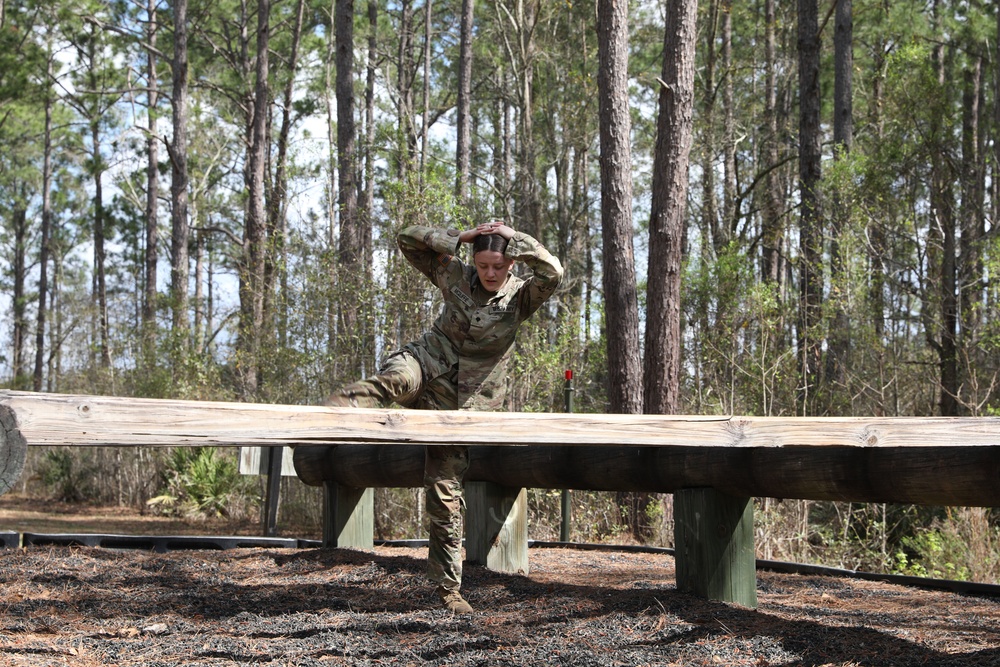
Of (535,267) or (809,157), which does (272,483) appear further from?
(809,157)

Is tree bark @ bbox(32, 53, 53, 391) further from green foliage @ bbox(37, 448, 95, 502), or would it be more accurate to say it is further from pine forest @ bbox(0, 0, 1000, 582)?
green foliage @ bbox(37, 448, 95, 502)

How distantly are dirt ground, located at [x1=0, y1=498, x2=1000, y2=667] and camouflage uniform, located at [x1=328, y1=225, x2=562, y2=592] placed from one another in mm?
429

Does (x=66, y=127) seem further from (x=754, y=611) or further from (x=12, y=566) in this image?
(x=754, y=611)

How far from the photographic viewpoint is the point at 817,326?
1278cm

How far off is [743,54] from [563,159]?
608 cm

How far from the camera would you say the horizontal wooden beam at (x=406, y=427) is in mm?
3111

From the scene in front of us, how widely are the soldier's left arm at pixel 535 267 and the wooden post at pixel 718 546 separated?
1234 mm

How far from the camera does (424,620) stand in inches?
183

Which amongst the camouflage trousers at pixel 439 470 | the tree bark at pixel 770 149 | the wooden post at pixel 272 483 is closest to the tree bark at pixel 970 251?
the tree bark at pixel 770 149

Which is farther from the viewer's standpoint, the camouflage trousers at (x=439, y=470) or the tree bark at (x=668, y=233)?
the tree bark at (x=668, y=233)

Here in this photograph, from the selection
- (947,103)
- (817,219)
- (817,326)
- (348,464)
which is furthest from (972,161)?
(348,464)

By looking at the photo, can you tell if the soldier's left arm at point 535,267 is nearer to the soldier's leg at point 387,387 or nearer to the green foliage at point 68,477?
the soldier's leg at point 387,387

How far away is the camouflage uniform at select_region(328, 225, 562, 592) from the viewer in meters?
5.06

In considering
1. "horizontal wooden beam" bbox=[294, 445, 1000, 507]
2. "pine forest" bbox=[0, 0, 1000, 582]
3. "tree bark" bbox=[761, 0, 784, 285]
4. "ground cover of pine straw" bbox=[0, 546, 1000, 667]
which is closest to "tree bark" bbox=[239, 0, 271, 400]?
"pine forest" bbox=[0, 0, 1000, 582]
